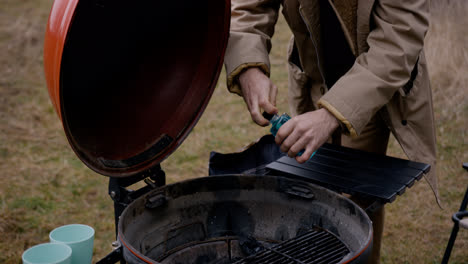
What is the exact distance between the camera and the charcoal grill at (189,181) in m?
1.73

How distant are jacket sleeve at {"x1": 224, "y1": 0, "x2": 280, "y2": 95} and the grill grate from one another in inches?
28.8

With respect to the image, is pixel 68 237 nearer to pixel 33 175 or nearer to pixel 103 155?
pixel 103 155

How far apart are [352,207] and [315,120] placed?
350 millimetres

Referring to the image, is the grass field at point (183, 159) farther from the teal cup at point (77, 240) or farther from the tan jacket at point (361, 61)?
the tan jacket at point (361, 61)

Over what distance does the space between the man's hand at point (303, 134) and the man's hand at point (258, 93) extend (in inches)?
7.3

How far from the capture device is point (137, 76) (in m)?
1.92

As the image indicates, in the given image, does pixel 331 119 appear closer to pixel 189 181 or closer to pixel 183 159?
pixel 189 181

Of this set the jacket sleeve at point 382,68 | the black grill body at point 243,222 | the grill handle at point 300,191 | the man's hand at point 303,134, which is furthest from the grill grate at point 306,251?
the jacket sleeve at point 382,68

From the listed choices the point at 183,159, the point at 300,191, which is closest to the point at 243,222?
the point at 300,191

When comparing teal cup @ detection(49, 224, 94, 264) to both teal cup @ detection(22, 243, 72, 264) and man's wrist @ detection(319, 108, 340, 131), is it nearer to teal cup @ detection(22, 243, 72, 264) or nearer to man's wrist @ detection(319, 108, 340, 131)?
teal cup @ detection(22, 243, 72, 264)

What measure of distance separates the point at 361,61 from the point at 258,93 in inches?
17.2

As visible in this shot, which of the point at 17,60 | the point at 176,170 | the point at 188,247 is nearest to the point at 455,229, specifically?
the point at 188,247

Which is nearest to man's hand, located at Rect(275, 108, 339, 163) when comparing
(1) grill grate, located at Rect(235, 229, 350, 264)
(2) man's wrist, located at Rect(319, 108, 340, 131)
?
(2) man's wrist, located at Rect(319, 108, 340, 131)

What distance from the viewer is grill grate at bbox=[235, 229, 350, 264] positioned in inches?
68.5
